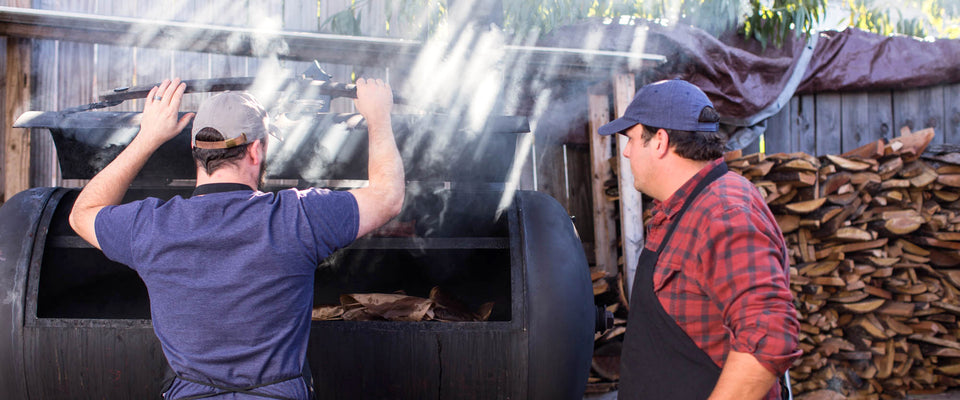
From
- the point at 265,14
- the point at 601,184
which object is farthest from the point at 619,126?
the point at 265,14

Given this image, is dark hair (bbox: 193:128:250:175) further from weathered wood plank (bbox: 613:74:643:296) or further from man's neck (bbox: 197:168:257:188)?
weathered wood plank (bbox: 613:74:643:296)

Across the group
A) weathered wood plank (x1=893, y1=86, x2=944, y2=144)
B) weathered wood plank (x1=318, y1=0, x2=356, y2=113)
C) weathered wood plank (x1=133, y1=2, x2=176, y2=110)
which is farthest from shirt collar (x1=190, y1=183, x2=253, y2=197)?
weathered wood plank (x1=893, y1=86, x2=944, y2=144)

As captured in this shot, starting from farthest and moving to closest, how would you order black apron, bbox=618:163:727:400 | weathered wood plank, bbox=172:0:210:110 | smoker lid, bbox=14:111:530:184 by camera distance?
weathered wood plank, bbox=172:0:210:110
smoker lid, bbox=14:111:530:184
black apron, bbox=618:163:727:400

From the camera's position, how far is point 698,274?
1256 mm

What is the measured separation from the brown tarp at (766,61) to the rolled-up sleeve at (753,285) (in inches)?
108

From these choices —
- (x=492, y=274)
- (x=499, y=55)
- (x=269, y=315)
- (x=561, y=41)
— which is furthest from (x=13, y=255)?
(x=561, y=41)

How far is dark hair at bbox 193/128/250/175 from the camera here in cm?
139

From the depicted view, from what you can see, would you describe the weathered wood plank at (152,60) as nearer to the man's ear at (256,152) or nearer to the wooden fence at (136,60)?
the wooden fence at (136,60)

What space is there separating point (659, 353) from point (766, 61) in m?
3.22

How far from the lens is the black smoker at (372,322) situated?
180 centimetres

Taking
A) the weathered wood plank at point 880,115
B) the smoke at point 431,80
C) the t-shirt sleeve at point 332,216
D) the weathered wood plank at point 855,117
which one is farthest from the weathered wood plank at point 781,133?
the t-shirt sleeve at point 332,216

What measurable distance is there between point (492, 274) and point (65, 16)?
224 cm

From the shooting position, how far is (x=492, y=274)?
2.63 m

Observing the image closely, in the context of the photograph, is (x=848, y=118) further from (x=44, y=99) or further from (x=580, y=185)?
(x=44, y=99)
